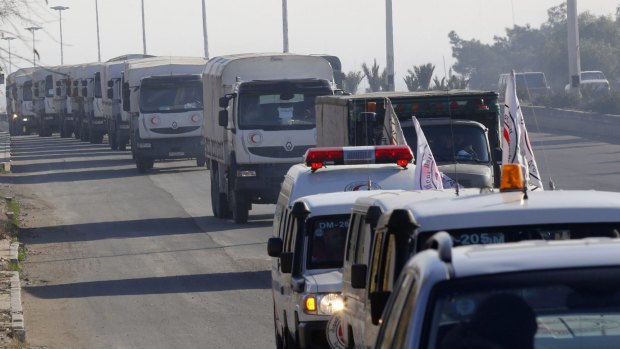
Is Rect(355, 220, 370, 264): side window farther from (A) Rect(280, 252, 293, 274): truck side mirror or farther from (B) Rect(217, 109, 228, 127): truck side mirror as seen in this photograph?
(B) Rect(217, 109, 228, 127): truck side mirror

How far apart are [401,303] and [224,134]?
2043 centimetres

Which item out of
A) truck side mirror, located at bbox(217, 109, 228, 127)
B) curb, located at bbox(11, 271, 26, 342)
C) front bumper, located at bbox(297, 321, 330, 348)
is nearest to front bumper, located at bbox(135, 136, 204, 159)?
truck side mirror, located at bbox(217, 109, 228, 127)

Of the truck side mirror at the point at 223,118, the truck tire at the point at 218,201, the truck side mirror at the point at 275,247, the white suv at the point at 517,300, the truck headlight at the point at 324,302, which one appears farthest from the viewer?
the truck tire at the point at 218,201

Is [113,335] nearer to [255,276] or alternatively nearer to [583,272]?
[255,276]

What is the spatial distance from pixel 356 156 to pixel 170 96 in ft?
84.4

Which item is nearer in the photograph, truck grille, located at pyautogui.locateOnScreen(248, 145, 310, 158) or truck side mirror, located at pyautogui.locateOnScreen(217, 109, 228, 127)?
truck grille, located at pyautogui.locateOnScreen(248, 145, 310, 158)

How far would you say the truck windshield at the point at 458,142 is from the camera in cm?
1608

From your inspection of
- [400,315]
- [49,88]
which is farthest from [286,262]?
[49,88]

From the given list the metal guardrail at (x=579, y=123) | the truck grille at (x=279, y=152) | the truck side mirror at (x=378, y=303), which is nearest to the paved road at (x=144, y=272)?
the truck grille at (x=279, y=152)

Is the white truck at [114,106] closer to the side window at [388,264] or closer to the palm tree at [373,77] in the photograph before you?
the palm tree at [373,77]

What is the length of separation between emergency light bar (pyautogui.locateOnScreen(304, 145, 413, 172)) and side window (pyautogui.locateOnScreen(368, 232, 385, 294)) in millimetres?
4647

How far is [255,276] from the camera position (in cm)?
1708

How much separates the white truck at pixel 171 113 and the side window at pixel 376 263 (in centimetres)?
2996

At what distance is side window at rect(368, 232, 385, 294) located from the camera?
6316 mm
